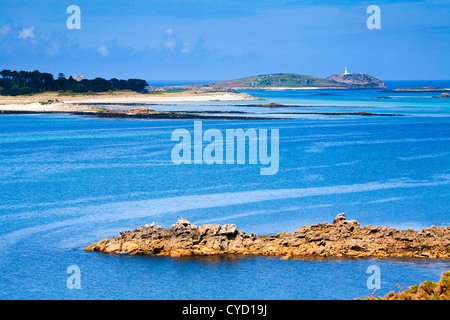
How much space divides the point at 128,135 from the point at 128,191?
3374 centimetres

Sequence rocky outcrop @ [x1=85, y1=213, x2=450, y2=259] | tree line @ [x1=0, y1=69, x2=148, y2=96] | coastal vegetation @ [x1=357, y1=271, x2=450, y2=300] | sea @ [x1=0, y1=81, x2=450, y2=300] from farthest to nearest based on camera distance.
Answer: tree line @ [x1=0, y1=69, x2=148, y2=96], rocky outcrop @ [x1=85, y1=213, x2=450, y2=259], sea @ [x1=0, y1=81, x2=450, y2=300], coastal vegetation @ [x1=357, y1=271, x2=450, y2=300]

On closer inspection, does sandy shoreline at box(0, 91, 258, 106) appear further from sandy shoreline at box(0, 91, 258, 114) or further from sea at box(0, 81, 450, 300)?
sea at box(0, 81, 450, 300)

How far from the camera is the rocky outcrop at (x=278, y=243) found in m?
21.6

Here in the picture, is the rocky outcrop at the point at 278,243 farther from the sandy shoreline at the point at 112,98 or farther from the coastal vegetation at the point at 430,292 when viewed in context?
the sandy shoreline at the point at 112,98

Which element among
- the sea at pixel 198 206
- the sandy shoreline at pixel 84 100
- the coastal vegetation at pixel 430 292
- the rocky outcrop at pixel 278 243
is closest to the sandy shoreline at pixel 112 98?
the sandy shoreline at pixel 84 100

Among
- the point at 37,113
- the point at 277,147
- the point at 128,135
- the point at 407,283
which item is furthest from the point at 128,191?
the point at 37,113

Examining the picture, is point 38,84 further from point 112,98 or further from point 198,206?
point 198,206

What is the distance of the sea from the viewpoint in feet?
63.0

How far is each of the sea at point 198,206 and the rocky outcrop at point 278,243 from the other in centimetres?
54

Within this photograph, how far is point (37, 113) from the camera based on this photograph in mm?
99500

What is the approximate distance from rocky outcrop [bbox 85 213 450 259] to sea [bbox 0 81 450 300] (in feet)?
1.76

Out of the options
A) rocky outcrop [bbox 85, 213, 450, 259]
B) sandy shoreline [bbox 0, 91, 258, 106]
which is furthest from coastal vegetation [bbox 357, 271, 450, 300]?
sandy shoreline [bbox 0, 91, 258, 106]

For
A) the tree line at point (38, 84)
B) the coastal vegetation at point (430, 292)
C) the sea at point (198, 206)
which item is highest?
the tree line at point (38, 84)

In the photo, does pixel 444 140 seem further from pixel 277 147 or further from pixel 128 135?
pixel 128 135
